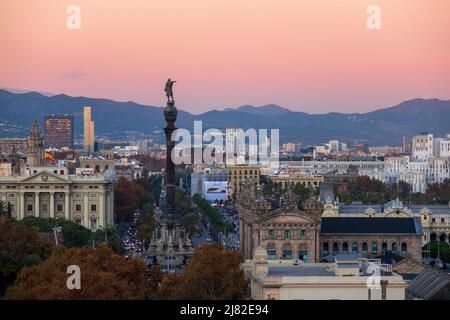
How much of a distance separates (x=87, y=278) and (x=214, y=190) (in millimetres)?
110189

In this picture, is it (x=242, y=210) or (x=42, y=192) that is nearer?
(x=242, y=210)

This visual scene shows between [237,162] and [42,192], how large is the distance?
77075mm

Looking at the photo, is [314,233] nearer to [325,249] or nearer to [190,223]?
[325,249]

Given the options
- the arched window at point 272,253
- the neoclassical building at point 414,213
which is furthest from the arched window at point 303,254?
the neoclassical building at point 414,213

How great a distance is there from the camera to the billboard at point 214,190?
147050 mm

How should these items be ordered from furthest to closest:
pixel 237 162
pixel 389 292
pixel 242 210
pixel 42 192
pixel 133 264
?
1. pixel 237 162
2. pixel 42 192
3. pixel 242 210
4. pixel 133 264
5. pixel 389 292

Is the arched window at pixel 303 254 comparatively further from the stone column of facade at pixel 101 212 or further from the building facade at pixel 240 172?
the building facade at pixel 240 172

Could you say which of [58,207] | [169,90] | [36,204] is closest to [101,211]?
[58,207]

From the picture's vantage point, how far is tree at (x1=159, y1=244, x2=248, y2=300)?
40.1 metres

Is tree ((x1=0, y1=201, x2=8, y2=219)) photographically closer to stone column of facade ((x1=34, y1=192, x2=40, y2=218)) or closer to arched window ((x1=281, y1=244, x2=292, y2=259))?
stone column of facade ((x1=34, y1=192, x2=40, y2=218))

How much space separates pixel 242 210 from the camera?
70.4 meters
